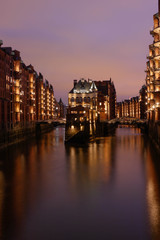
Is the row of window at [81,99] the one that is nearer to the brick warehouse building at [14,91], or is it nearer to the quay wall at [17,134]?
the brick warehouse building at [14,91]

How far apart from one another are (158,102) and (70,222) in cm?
4563

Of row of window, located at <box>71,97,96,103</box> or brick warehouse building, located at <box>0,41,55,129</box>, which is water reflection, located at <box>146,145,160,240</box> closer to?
brick warehouse building, located at <box>0,41,55,129</box>

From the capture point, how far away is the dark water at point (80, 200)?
17.8 m

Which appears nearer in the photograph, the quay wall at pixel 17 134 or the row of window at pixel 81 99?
the quay wall at pixel 17 134

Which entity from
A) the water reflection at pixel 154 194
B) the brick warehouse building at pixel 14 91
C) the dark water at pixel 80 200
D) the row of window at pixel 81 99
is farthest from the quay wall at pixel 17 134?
the row of window at pixel 81 99

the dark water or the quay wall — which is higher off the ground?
the quay wall

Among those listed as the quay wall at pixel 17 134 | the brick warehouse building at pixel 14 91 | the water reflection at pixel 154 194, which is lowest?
the water reflection at pixel 154 194

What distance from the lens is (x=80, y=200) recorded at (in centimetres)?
2389

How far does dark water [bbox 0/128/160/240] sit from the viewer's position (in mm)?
17797

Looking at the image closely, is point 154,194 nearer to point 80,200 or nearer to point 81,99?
point 80,200

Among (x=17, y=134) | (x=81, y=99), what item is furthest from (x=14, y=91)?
(x=81, y=99)

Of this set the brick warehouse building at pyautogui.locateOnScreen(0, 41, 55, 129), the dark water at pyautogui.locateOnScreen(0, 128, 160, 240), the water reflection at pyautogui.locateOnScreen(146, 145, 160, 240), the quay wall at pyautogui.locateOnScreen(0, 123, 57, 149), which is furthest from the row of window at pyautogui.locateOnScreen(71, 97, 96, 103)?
the dark water at pyautogui.locateOnScreen(0, 128, 160, 240)

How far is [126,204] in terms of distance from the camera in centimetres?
2273

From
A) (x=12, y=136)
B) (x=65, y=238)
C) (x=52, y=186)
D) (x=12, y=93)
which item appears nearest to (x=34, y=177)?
(x=52, y=186)
